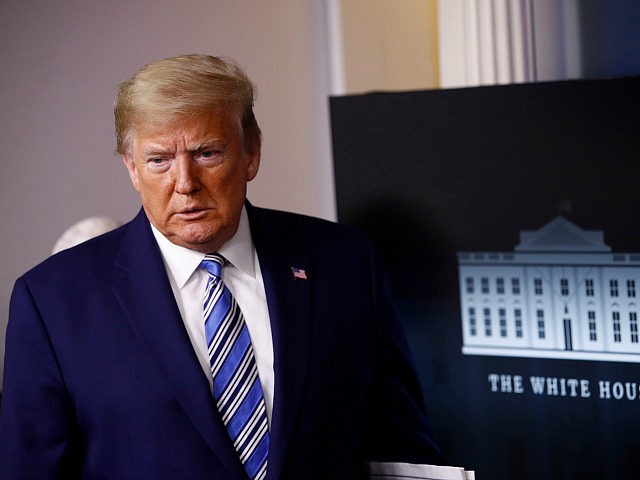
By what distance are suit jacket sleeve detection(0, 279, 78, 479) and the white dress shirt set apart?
241 mm

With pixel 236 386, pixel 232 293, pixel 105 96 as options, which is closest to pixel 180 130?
pixel 232 293

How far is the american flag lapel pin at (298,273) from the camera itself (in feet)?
5.85

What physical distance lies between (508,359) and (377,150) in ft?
2.15

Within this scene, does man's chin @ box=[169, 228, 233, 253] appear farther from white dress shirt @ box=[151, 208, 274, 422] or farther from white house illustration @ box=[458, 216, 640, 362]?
white house illustration @ box=[458, 216, 640, 362]

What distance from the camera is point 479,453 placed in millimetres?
2547

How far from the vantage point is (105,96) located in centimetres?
282

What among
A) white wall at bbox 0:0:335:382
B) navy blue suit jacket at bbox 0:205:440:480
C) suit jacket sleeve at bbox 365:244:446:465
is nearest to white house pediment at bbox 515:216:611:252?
suit jacket sleeve at bbox 365:244:446:465

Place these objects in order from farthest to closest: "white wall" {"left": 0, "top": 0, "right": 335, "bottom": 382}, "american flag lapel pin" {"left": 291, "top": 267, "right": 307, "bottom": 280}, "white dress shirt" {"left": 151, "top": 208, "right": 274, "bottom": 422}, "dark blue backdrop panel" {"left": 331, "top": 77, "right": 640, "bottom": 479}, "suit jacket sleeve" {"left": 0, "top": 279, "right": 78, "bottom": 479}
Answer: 1. "white wall" {"left": 0, "top": 0, "right": 335, "bottom": 382}
2. "dark blue backdrop panel" {"left": 331, "top": 77, "right": 640, "bottom": 479}
3. "american flag lapel pin" {"left": 291, "top": 267, "right": 307, "bottom": 280}
4. "white dress shirt" {"left": 151, "top": 208, "right": 274, "bottom": 422}
5. "suit jacket sleeve" {"left": 0, "top": 279, "right": 78, "bottom": 479}

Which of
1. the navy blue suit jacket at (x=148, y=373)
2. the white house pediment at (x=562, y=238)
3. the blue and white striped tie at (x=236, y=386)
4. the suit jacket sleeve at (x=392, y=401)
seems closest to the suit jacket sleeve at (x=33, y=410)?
the navy blue suit jacket at (x=148, y=373)

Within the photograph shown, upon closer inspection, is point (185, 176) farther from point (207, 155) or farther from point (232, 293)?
point (232, 293)

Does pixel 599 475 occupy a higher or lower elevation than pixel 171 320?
lower

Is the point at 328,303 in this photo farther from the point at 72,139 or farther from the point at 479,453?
the point at 72,139

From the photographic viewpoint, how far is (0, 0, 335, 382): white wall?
Result: 272 cm

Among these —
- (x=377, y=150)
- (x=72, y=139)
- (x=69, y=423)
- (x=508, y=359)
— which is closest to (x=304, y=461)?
(x=69, y=423)
